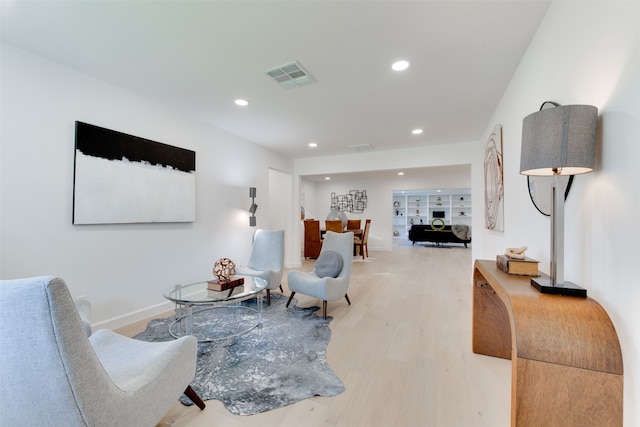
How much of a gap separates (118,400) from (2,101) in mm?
2516

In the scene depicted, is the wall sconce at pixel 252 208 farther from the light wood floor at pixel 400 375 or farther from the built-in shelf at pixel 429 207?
the built-in shelf at pixel 429 207

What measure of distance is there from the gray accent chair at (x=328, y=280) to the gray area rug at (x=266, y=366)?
0.29 m

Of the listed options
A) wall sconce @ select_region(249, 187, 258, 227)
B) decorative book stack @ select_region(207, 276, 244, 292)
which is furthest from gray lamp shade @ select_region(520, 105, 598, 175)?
wall sconce @ select_region(249, 187, 258, 227)

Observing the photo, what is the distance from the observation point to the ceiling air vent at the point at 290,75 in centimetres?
229

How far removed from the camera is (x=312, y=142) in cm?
460

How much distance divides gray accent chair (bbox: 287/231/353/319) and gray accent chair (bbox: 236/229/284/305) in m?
0.37

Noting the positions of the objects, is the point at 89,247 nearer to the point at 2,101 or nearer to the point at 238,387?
the point at 2,101

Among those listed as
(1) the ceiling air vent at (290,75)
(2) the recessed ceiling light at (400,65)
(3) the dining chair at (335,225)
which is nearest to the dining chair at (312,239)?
(3) the dining chair at (335,225)

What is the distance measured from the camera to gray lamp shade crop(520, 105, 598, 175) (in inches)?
40.9

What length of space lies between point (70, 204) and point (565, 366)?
11.7ft

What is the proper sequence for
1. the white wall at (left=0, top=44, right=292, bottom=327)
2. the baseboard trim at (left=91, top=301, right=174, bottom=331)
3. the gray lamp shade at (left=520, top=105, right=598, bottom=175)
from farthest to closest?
the baseboard trim at (left=91, top=301, right=174, bottom=331) → the white wall at (left=0, top=44, right=292, bottom=327) → the gray lamp shade at (left=520, top=105, right=598, bottom=175)

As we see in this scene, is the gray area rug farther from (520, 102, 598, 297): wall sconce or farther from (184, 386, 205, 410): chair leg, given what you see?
(520, 102, 598, 297): wall sconce

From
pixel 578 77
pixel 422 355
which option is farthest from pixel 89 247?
pixel 578 77

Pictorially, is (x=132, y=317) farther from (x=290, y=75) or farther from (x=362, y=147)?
(x=362, y=147)
